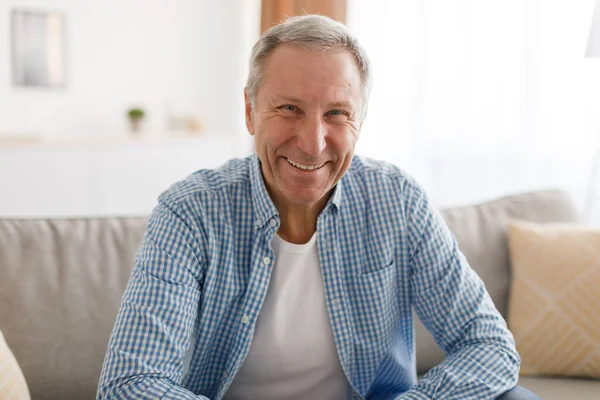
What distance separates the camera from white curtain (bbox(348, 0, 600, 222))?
9.52 feet

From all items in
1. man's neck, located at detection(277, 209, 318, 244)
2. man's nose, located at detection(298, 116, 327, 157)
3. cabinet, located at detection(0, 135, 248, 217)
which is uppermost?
man's nose, located at detection(298, 116, 327, 157)

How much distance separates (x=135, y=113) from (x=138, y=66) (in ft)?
1.43

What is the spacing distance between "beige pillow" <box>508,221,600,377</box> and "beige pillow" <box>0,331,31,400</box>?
4.22 feet

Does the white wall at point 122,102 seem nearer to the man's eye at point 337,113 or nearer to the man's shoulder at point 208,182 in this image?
the man's shoulder at point 208,182

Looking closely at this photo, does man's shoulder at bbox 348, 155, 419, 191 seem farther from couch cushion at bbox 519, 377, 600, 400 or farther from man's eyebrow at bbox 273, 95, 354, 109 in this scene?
couch cushion at bbox 519, 377, 600, 400

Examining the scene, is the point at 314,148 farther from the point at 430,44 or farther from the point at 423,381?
the point at 430,44

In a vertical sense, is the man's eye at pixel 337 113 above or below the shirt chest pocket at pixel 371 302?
above

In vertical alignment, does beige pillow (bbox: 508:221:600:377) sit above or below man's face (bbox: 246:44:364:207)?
below

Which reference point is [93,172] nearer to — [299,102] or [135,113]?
[135,113]

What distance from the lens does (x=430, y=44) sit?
343 centimetres

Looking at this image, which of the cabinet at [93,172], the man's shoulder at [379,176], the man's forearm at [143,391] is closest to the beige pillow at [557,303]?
the man's shoulder at [379,176]

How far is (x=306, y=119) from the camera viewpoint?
132 cm

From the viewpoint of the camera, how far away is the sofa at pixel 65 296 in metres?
1.53

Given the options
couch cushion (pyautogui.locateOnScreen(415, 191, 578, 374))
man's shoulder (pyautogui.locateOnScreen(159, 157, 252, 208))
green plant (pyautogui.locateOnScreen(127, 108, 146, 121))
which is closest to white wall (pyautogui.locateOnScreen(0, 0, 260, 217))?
green plant (pyautogui.locateOnScreen(127, 108, 146, 121))
